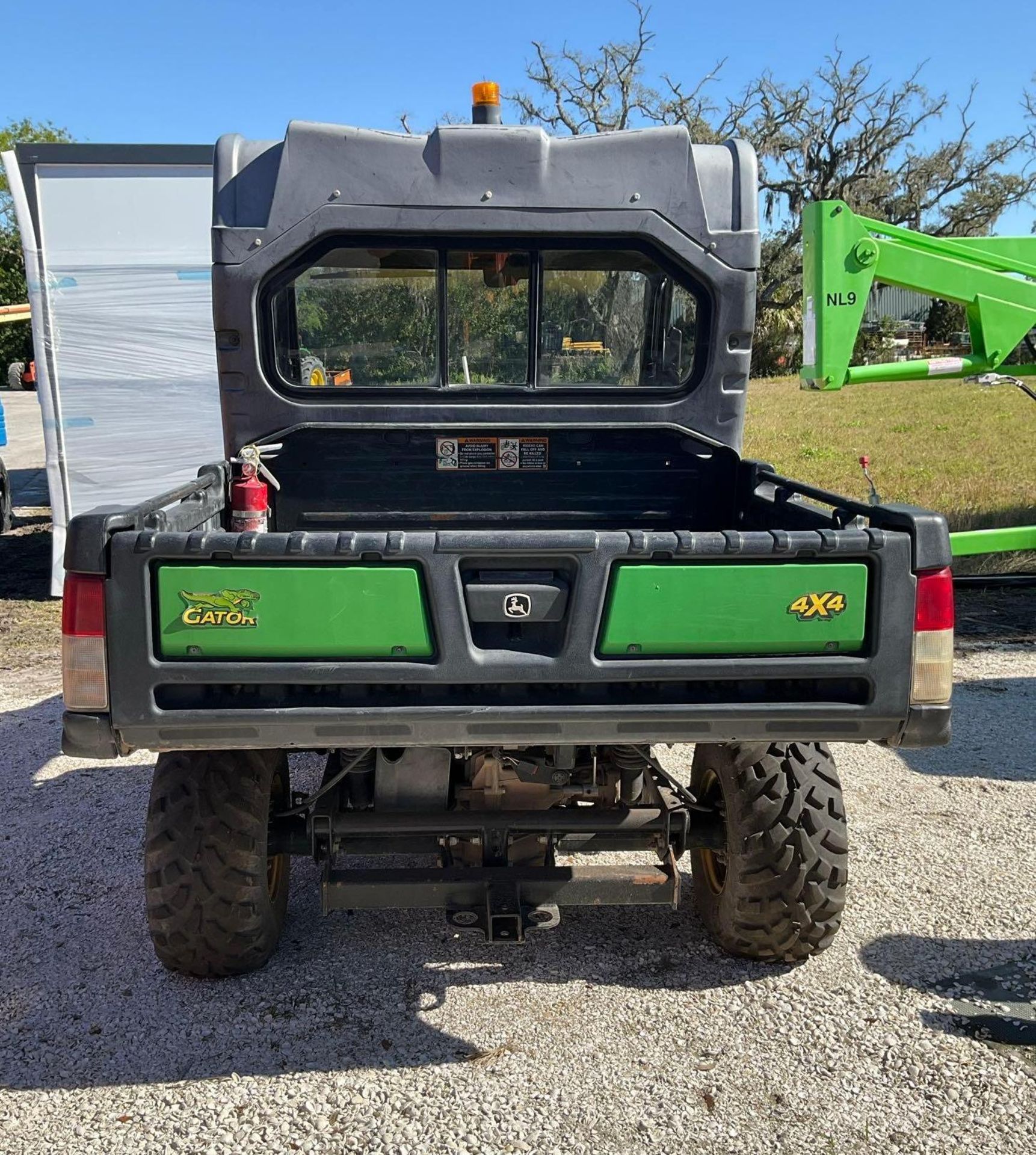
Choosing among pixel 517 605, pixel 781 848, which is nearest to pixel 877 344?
pixel 781 848

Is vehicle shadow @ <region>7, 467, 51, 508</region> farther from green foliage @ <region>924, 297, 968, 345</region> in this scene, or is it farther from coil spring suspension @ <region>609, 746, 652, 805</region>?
green foliage @ <region>924, 297, 968, 345</region>

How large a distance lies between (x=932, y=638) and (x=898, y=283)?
5.30 m

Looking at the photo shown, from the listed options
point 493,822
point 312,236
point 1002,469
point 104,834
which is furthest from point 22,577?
point 1002,469

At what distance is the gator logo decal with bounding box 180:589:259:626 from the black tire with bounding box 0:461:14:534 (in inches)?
377

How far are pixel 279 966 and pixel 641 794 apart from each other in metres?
1.30

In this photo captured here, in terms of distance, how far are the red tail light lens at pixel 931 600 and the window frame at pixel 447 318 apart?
1.57m

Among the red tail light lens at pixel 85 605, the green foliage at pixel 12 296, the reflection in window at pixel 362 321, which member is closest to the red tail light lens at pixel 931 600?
the red tail light lens at pixel 85 605

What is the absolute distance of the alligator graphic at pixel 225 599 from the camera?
99.0 inches

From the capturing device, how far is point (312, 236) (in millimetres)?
3707

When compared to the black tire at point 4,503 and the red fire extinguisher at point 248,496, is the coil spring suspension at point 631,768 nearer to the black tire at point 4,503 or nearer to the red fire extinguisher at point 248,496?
the red fire extinguisher at point 248,496

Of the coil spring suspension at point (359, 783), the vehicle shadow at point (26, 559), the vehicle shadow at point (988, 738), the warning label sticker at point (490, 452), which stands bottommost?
the vehicle shadow at point (988, 738)

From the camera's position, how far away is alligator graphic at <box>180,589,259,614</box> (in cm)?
251

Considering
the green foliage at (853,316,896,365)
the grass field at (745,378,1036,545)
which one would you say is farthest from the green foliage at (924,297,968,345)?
the grass field at (745,378,1036,545)

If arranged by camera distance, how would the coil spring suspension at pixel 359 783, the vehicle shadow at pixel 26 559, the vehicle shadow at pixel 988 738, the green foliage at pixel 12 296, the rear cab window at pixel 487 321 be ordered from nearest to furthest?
the coil spring suspension at pixel 359 783 → the rear cab window at pixel 487 321 → the vehicle shadow at pixel 988 738 → the vehicle shadow at pixel 26 559 → the green foliage at pixel 12 296
